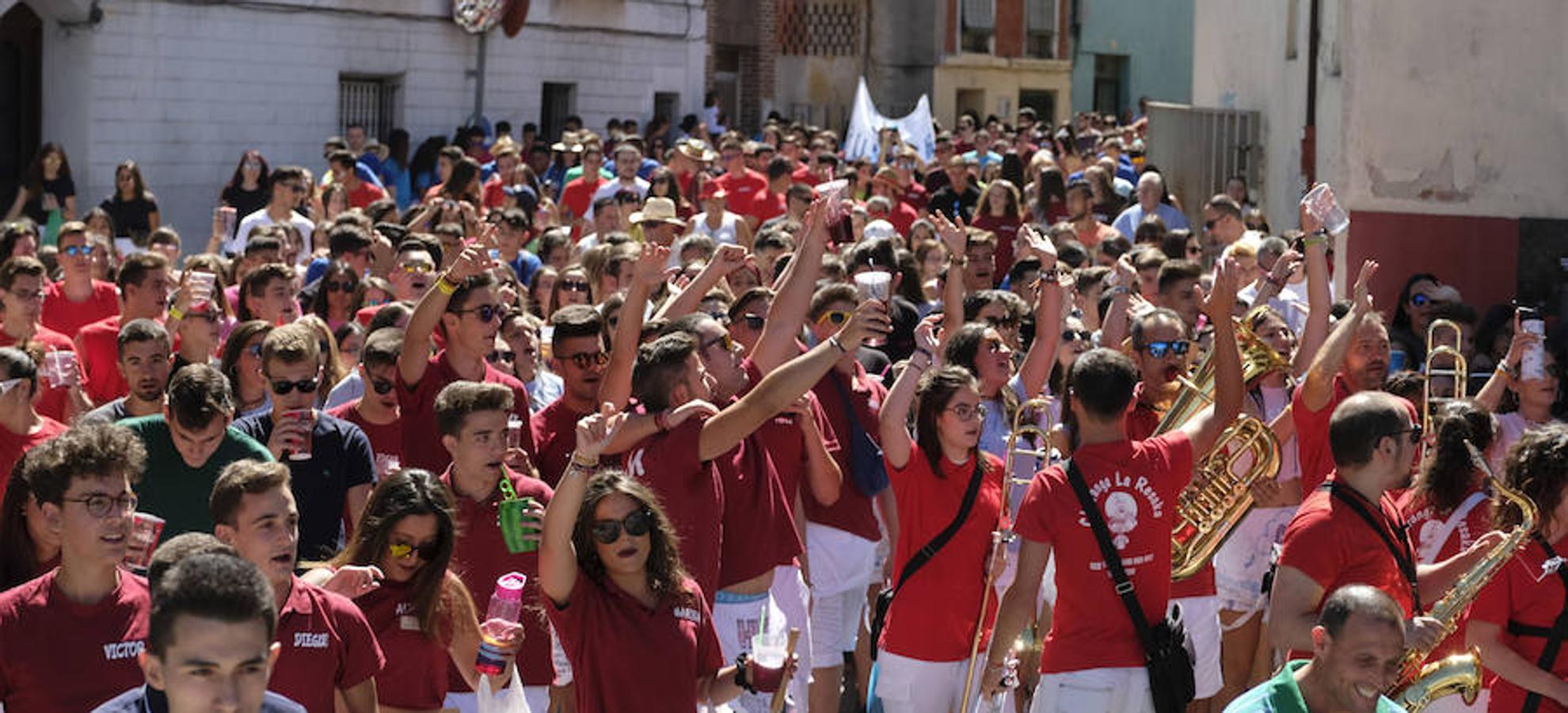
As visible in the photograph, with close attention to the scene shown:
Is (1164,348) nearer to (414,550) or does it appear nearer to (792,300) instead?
(792,300)

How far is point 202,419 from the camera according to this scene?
7324 millimetres

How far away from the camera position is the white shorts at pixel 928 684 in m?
7.97

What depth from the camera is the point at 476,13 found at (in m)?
30.5

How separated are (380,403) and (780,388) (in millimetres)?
2157

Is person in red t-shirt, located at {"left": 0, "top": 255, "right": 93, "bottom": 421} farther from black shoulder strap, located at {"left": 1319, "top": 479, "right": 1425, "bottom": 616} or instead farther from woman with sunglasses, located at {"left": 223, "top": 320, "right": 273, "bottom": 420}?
black shoulder strap, located at {"left": 1319, "top": 479, "right": 1425, "bottom": 616}

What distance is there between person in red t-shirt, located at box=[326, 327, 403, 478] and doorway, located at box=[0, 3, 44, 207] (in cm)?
1782

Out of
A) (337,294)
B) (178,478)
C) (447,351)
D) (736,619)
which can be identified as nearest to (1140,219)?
(337,294)

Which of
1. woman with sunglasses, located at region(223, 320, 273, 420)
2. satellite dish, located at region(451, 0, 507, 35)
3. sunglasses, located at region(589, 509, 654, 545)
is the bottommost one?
sunglasses, located at region(589, 509, 654, 545)

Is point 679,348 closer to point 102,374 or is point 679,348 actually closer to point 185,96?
point 102,374

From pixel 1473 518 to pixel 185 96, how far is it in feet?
69.6

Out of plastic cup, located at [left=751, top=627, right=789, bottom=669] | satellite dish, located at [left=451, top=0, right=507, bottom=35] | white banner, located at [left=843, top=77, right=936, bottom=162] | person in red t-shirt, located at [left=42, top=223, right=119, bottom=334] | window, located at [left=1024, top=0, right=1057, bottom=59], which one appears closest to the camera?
plastic cup, located at [left=751, top=627, right=789, bottom=669]

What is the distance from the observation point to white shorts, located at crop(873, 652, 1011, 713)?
26.2ft

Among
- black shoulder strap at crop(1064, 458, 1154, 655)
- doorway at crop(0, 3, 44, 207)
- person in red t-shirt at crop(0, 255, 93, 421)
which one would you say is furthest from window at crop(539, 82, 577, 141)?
black shoulder strap at crop(1064, 458, 1154, 655)

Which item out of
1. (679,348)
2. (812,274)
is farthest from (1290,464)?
(679,348)
